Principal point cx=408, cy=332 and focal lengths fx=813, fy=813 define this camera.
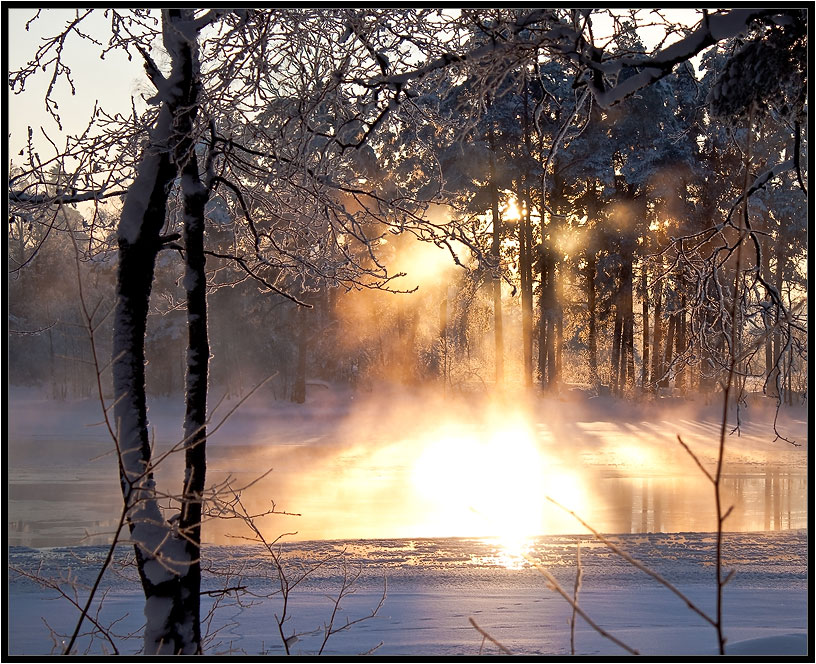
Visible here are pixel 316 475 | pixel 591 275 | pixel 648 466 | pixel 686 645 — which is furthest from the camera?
pixel 591 275

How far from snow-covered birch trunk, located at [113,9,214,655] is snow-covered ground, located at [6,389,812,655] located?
71 centimetres

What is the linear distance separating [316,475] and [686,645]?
39.4 ft

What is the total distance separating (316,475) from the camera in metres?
17.2

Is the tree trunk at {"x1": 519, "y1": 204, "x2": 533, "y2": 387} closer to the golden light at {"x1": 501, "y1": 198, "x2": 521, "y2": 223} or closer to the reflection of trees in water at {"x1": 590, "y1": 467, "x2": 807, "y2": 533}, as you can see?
the golden light at {"x1": 501, "y1": 198, "x2": 521, "y2": 223}

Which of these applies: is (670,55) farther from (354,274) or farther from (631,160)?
(631,160)

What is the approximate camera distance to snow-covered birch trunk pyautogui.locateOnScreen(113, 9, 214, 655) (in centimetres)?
481

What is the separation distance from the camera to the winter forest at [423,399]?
488 centimetres

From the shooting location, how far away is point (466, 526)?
1189 centimetres

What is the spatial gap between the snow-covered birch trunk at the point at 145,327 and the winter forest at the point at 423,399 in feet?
0.06

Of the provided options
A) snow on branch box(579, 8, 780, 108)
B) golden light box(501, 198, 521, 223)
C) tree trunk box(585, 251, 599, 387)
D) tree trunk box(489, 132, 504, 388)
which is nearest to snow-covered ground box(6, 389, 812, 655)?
tree trunk box(489, 132, 504, 388)

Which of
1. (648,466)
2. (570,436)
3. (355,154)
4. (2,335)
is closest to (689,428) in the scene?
(570,436)

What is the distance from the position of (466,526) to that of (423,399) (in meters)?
21.7

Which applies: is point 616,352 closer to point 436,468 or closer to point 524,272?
point 524,272

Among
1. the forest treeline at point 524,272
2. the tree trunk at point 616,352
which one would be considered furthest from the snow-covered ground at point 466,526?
the forest treeline at point 524,272
